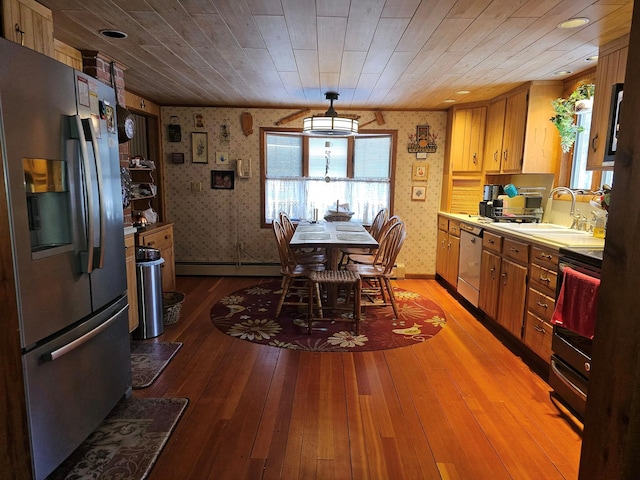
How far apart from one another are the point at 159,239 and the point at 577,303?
12.1 ft

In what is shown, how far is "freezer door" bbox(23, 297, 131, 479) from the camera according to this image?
62.0 inches

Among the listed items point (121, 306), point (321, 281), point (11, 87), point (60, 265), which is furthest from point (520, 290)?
point (11, 87)

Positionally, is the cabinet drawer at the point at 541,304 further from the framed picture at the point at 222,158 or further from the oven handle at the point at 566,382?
the framed picture at the point at 222,158

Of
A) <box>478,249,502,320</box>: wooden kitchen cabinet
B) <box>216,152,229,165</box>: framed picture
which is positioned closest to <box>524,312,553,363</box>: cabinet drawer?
<box>478,249,502,320</box>: wooden kitchen cabinet

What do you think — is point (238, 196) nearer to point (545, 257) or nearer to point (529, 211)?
point (529, 211)

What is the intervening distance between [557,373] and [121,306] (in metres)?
2.67

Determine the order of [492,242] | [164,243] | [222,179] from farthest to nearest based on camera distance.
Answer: [222,179] < [164,243] < [492,242]

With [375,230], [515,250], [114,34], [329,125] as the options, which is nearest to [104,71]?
[114,34]

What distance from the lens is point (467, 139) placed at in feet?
15.9

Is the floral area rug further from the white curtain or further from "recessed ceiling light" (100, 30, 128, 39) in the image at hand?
"recessed ceiling light" (100, 30, 128, 39)

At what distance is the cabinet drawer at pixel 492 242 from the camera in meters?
3.45

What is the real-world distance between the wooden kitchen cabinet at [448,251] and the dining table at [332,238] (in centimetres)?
117

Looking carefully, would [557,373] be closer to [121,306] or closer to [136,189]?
[121,306]

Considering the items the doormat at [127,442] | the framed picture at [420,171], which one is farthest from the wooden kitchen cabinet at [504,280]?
the doormat at [127,442]
